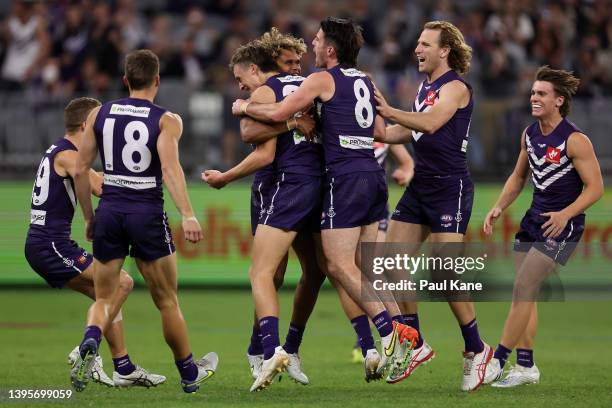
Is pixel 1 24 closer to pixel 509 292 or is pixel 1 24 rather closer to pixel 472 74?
pixel 472 74

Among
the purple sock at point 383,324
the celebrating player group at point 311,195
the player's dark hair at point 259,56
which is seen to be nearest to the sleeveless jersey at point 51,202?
the celebrating player group at point 311,195

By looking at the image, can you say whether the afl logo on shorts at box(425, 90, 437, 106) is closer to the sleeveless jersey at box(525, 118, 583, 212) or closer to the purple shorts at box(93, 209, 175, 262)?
the sleeveless jersey at box(525, 118, 583, 212)

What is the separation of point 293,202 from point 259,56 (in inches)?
49.0

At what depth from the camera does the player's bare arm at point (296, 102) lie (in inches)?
351

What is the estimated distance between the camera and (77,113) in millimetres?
9820

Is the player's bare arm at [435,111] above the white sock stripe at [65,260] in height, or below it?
above

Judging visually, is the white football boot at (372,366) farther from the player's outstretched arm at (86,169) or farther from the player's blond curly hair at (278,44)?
the player's blond curly hair at (278,44)

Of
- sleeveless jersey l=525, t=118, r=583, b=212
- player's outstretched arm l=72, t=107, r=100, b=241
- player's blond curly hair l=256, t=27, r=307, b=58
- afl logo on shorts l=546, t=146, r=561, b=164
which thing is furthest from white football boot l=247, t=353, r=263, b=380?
afl logo on shorts l=546, t=146, r=561, b=164

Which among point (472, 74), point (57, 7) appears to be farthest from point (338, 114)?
point (57, 7)

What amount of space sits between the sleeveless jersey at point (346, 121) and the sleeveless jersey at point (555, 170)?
1.53m

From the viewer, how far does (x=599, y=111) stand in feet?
57.2

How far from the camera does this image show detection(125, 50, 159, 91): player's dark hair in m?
8.70

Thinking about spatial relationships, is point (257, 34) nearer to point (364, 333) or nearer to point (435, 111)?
point (435, 111)

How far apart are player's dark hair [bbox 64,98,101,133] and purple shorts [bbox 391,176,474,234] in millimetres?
2749
